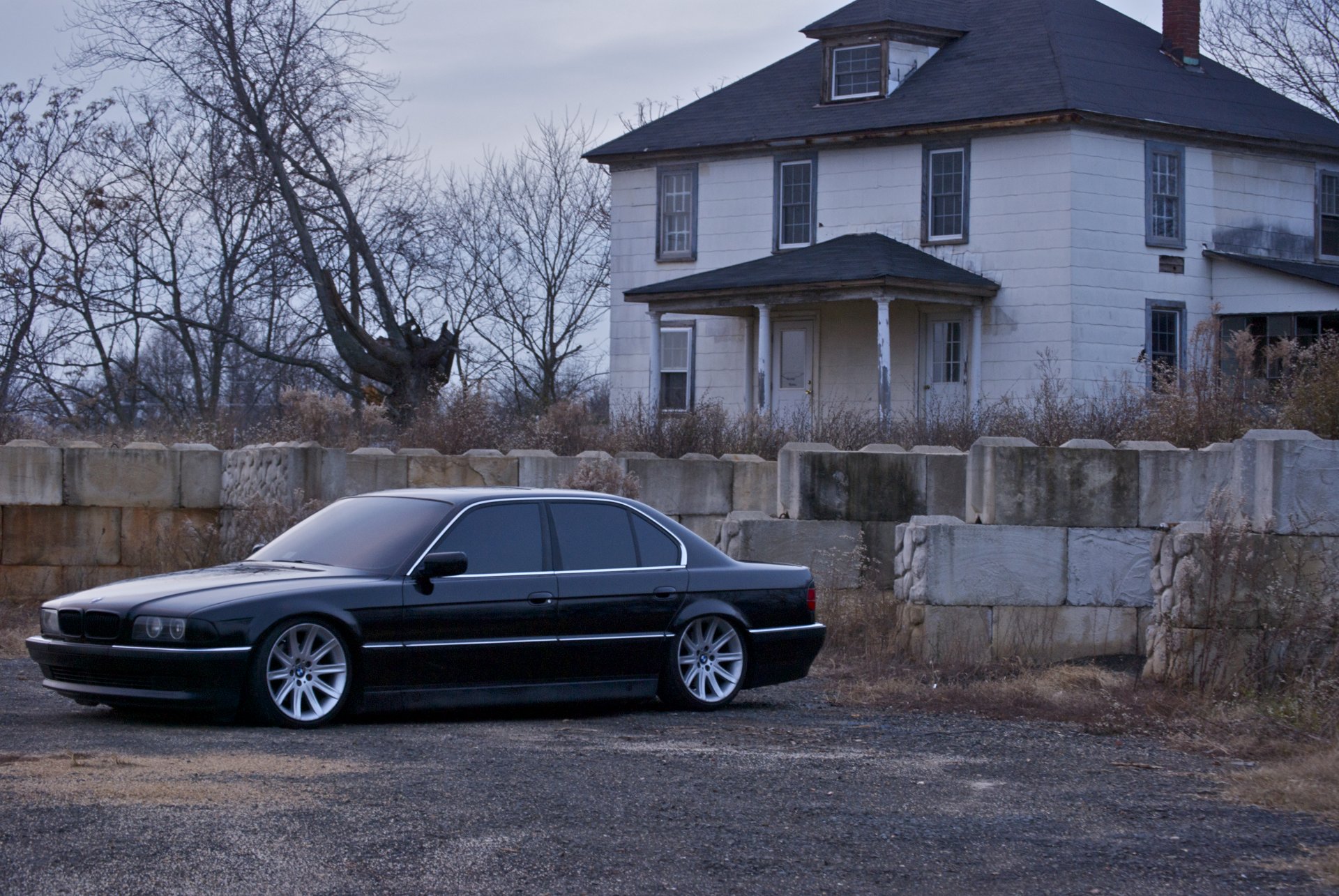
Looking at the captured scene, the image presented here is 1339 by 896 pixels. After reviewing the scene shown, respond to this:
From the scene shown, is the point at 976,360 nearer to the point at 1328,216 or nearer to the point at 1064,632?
the point at 1328,216

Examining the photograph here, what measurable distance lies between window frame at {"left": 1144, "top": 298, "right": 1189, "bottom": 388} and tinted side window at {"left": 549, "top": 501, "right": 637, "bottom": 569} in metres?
17.4

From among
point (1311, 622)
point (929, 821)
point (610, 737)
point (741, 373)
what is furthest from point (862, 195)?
point (929, 821)

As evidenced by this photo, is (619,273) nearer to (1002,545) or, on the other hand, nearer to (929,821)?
(1002,545)

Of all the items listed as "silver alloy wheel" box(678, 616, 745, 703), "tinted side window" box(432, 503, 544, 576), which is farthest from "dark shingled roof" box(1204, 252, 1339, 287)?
"tinted side window" box(432, 503, 544, 576)

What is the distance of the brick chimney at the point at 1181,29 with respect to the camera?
94.1 ft

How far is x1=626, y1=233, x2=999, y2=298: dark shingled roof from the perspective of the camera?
2438 cm

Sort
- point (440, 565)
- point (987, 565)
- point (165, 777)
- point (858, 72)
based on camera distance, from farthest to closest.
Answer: point (858, 72), point (987, 565), point (440, 565), point (165, 777)

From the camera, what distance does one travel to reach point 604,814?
6328mm

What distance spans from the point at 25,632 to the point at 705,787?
28.1 ft

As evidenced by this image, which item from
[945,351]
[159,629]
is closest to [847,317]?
[945,351]

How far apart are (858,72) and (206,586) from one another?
2158 cm

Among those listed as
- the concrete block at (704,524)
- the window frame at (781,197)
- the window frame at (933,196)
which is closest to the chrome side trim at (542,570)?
→ the concrete block at (704,524)

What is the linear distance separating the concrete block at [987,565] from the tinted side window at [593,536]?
10.1ft

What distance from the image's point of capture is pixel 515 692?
367 inches
